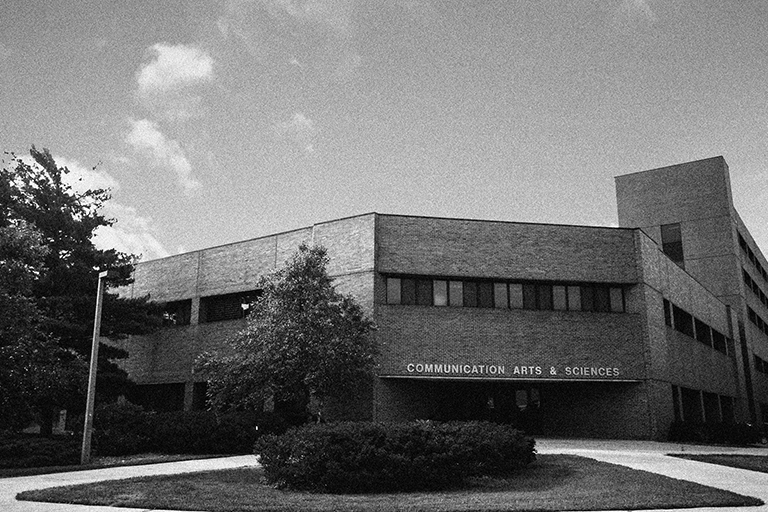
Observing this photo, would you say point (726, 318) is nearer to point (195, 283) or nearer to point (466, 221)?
point (466, 221)

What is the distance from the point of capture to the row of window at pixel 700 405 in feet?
115

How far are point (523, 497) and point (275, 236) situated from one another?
2402 centimetres

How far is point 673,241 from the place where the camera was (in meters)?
53.2

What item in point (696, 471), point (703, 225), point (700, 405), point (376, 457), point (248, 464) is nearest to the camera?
point (376, 457)

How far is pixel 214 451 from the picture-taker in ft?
76.8

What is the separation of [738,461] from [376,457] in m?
11.4

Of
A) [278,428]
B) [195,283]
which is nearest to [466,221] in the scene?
[278,428]

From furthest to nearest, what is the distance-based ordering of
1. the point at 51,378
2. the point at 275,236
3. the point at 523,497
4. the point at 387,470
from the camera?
the point at 275,236
the point at 51,378
the point at 387,470
the point at 523,497

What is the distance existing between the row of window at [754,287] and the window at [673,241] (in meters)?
5.47

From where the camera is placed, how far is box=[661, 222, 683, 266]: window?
53156 mm

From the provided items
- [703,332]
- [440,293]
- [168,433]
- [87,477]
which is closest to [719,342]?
[703,332]

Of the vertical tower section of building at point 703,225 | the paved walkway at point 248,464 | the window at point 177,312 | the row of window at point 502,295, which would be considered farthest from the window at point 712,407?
the window at point 177,312

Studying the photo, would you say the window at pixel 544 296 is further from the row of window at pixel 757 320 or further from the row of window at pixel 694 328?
the row of window at pixel 757 320

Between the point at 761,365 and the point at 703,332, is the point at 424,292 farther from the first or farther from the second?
the point at 761,365
